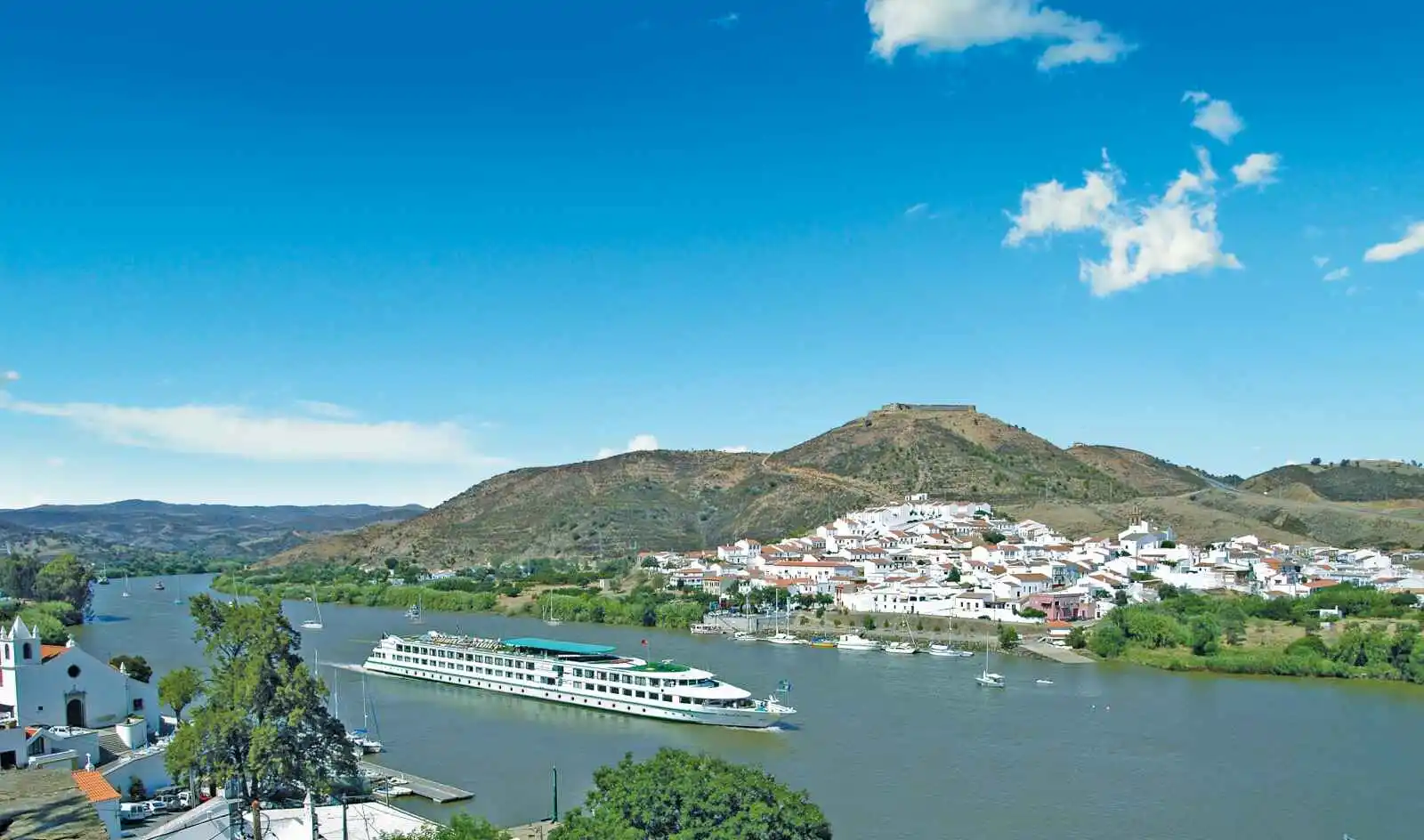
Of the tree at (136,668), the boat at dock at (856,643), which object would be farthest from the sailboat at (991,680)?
the tree at (136,668)

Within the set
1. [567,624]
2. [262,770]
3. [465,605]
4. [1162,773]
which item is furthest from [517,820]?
[465,605]

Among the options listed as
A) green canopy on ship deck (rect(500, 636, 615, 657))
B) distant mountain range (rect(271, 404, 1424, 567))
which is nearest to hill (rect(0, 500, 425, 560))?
distant mountain range (rect(271, 404, 1424, 567))

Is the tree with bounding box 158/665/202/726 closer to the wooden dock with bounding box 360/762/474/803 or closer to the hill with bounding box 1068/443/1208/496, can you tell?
the wooden dock with bounding box 360/762/474/803

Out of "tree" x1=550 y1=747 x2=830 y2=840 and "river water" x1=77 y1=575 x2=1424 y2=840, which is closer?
"tree" x1=550 y1=747 x2=830 y2=840

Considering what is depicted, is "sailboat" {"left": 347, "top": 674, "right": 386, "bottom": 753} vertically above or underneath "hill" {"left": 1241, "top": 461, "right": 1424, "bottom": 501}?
underneath

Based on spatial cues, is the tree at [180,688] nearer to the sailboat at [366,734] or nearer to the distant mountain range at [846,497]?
the sailboat at [366,734]

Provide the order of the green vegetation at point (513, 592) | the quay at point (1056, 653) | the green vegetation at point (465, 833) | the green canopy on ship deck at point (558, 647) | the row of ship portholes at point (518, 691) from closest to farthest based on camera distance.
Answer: the green vegetation at point (465, 833) < the row of ship portholes at point (518, 691) < the green canopy on ship deck at point (558, 647) < the quay at point (1056, 653) < the green vegetation at point (513, 592)

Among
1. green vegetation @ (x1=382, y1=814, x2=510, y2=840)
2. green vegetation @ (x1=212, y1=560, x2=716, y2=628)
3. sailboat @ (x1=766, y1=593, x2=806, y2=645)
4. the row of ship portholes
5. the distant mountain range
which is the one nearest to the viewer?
green vegetation @ (x1=382, y1=814, x2=510, y2=840)
